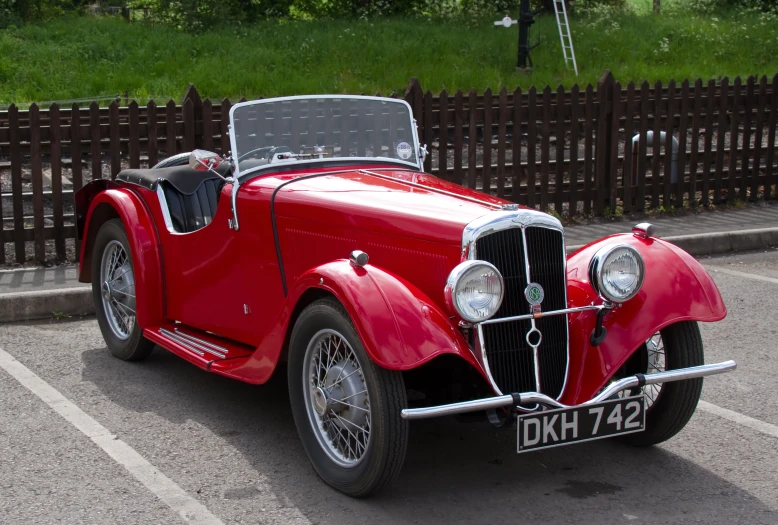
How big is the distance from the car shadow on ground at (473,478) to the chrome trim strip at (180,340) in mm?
297

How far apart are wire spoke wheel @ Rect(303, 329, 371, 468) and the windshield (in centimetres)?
134

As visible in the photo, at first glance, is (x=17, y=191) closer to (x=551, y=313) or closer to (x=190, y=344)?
(x=190, y=344)

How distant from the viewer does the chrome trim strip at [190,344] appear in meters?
4.93

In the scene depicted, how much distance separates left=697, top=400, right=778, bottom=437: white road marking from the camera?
184 inches

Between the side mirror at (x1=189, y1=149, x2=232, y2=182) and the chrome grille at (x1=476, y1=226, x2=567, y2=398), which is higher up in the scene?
the side mirror at (x1=189, y1=149, x2=232, y2=182)

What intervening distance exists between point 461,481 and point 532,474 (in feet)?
1.08

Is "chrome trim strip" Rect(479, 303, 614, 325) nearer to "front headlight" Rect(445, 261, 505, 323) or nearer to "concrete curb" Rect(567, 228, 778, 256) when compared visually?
"front headlight" Rect(445, 261, 505, 323)

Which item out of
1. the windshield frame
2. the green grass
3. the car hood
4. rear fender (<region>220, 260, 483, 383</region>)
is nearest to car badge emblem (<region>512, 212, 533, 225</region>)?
the car hood

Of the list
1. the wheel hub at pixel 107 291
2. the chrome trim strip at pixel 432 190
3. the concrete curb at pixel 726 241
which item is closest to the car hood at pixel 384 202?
the chrome trim strip at pixel 432 190

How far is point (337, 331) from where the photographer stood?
391 cm

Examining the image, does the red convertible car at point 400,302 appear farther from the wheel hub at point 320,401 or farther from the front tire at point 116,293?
the front tire at point 116,293

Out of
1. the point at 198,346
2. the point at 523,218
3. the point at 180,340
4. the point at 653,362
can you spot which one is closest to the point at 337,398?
the point at 523,218

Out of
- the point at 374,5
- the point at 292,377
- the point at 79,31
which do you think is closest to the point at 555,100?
the point at 292,377

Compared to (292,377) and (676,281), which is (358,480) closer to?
(292,377)
